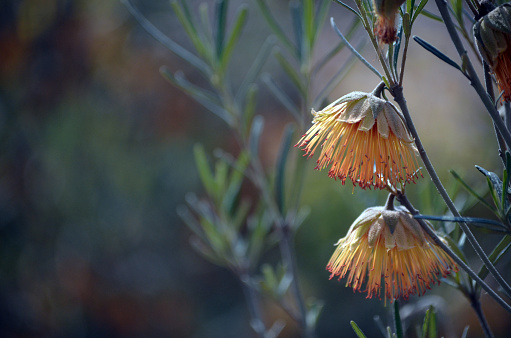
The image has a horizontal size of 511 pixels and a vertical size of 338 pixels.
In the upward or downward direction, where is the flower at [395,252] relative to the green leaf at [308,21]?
downward

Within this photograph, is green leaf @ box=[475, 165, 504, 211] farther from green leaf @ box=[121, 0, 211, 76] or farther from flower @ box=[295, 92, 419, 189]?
green leaf @ box=[121, 0, 211, 76]

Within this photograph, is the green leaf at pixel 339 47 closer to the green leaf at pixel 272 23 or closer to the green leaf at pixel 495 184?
the green leaf at pixel 272 23

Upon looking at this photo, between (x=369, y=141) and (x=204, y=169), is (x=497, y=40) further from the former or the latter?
(x=204, y=169)

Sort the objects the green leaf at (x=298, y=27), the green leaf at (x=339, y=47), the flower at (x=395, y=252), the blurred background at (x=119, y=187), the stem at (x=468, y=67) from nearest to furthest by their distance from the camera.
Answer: the stem at (x=468, y=67) → the flower at (x=395, y=252) → the green leaf at (x=339, y=47) → the green leaf at (x=298, y=27) → the blurred background at (x=119, y=187)

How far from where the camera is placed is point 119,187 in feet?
6.52

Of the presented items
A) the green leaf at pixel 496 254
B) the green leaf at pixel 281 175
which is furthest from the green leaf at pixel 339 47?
the green leaf at pixel 496 254

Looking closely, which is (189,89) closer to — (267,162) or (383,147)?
(383,147)

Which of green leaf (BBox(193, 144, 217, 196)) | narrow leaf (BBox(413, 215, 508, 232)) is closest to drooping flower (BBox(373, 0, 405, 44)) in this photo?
narrow leaf (BBox(413, 215, 508, 232))

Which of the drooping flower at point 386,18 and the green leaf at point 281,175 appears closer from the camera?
the drooping flower at point 386,18

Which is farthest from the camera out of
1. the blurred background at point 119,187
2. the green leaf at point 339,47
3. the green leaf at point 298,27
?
the blurred background at point 119,187

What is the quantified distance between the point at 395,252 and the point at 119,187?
66.5 inches

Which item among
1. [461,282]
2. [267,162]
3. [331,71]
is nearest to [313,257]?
[267,162]

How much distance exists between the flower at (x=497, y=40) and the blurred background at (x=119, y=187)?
1.36 m

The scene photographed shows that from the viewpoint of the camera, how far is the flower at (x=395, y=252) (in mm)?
437
